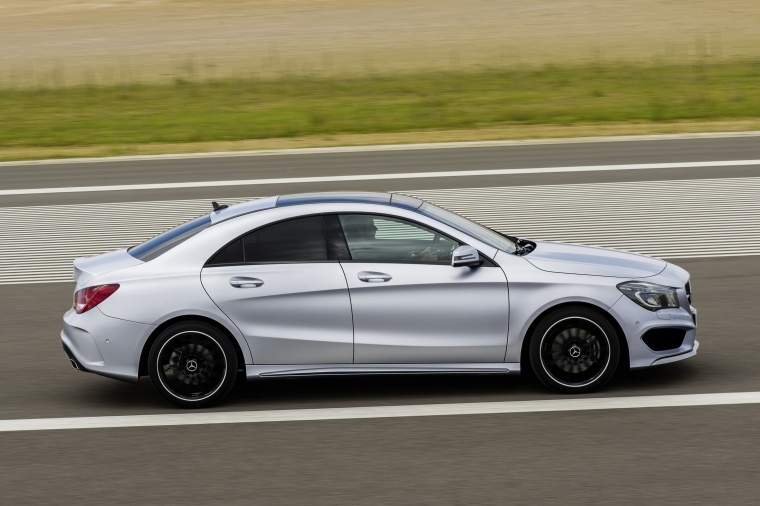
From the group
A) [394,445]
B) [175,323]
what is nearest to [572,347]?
[394,445]

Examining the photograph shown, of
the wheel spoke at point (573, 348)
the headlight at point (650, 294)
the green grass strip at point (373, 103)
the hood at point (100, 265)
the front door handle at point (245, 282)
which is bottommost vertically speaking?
the wheel spoke at point (573, 348)

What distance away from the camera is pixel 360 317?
7.76 metres

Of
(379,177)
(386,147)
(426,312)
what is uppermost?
(386,147)

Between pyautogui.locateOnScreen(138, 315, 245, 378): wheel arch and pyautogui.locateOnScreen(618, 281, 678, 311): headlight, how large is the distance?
2559 millimetres

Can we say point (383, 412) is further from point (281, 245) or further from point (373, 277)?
point (281, 245)

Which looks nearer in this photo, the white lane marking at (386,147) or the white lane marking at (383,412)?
the white lane marking at (383,412)

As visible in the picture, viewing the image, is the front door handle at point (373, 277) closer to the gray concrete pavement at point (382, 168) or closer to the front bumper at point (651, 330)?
the front bumper at point (651, 330)

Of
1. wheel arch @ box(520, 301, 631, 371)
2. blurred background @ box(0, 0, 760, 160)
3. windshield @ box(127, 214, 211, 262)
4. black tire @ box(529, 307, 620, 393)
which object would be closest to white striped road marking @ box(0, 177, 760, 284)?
windshield @ box(127, 214, 211, 262)

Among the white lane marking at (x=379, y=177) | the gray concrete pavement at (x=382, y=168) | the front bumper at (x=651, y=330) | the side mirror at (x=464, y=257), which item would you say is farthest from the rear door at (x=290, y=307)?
the white lane marking at (x=379, y=177)

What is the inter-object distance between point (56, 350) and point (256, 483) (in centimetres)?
374

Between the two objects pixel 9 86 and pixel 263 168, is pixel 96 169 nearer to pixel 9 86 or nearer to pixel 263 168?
pixel 263 168

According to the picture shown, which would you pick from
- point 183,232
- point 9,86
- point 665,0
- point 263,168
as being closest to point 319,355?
point 183,232

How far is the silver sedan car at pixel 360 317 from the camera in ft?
25.4

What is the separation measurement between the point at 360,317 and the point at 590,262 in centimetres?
163
